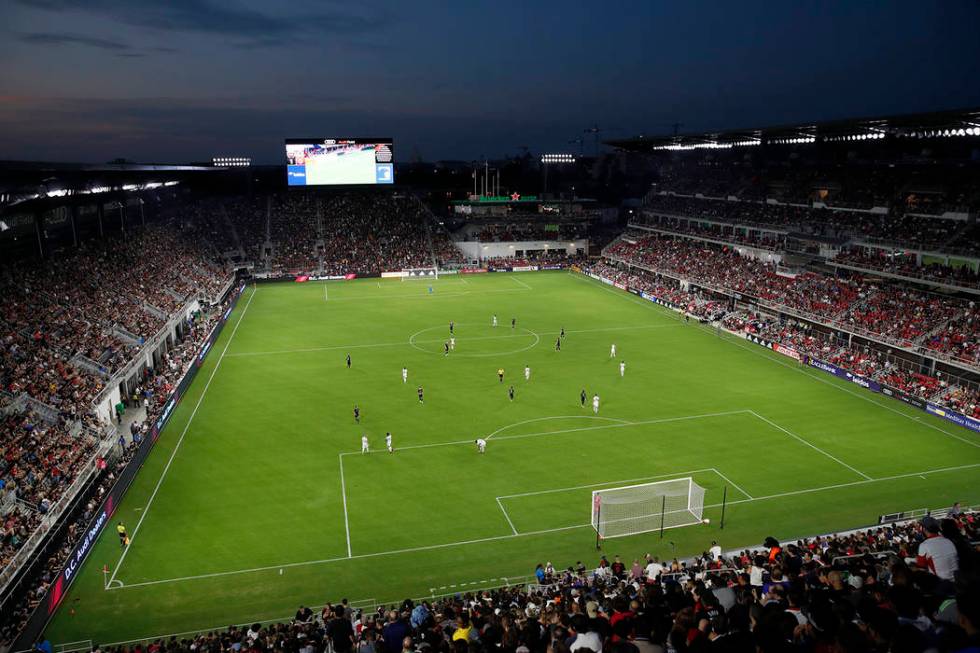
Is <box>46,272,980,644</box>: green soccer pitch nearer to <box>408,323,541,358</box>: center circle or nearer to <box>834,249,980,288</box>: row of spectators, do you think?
<box>408,323,541,358</box>: center circle

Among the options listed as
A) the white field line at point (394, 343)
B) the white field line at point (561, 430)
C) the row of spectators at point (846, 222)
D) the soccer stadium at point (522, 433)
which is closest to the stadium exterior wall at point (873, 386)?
the soccer stadium at point (522, 433)

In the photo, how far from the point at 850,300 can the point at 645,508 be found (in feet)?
101

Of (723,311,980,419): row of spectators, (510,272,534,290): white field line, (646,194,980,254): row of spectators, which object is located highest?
(646,194,980,254): row of spectators

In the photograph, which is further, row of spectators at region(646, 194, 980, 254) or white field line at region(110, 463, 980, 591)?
row of spectators at region(646, 194, 980, 254)

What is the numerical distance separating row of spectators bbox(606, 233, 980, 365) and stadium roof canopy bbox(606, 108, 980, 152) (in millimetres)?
10826

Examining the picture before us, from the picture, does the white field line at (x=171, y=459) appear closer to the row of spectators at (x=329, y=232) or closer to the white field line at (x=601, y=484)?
the white field line at (x=601, y=484)

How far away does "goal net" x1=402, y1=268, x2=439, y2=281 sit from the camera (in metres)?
78.9

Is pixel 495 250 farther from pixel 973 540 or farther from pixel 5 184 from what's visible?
pixel 973 540

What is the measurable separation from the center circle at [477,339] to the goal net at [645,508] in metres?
21.8

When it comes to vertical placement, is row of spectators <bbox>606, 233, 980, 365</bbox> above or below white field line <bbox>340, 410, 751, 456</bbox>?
above

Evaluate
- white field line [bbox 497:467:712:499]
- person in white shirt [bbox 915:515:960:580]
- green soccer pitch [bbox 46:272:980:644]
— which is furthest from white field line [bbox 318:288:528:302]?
person in white shirt [bbox 915:515:960:580]

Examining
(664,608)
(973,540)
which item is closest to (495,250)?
(973,540)

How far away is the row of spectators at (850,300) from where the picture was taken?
1527 inches

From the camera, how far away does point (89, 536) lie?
22.3 meters
